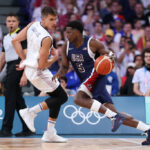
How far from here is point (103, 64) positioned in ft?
22.2

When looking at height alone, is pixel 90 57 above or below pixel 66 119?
above

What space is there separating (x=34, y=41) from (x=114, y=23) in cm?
763

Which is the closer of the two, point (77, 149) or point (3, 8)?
point (77, 149)

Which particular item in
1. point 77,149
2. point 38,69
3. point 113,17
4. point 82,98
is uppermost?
point 113,17

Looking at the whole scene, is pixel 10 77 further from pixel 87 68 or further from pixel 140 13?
pixel 140 13

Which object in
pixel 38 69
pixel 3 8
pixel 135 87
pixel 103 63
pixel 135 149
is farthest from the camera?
pixel 3 8

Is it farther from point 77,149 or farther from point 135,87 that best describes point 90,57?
point 135,87

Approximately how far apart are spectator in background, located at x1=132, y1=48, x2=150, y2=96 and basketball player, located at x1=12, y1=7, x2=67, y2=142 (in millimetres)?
2998

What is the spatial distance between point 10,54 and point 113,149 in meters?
3.30

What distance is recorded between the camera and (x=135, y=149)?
20.7ft

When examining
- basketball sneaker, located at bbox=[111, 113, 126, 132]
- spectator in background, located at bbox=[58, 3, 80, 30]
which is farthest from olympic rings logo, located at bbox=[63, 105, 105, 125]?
spectator in background, located at bbox=[58, 3, 80, 30]

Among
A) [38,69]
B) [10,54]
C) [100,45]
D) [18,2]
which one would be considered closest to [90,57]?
[100,45]

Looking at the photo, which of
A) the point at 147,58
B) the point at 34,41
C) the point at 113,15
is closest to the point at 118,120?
the point at 34,41

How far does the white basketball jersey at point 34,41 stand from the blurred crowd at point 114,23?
4.06 meters
